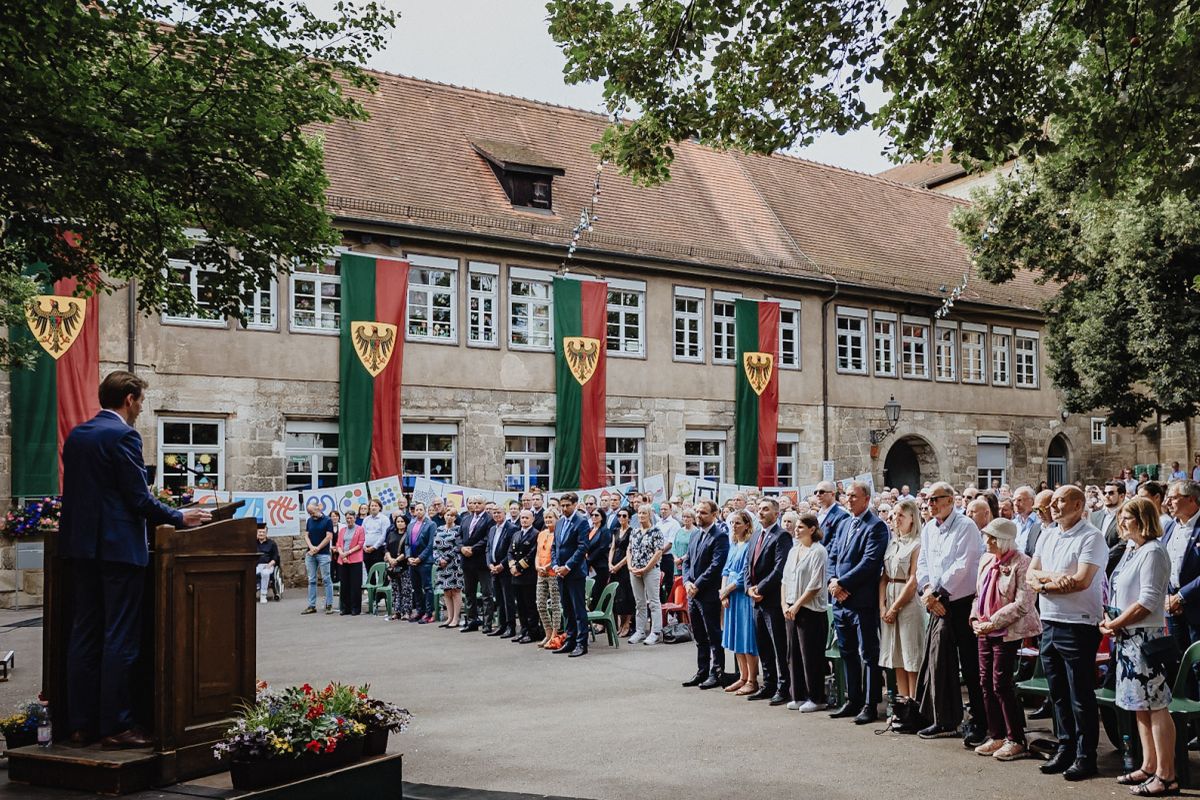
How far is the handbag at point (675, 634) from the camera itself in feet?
50.9

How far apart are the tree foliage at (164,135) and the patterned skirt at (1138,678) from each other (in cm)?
795

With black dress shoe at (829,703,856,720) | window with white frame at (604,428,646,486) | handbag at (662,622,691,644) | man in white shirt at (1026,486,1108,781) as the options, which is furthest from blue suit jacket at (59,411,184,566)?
window with white frame at (604,428,646,486)

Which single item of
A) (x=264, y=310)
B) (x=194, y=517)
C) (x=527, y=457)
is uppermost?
(x=264, y=310)

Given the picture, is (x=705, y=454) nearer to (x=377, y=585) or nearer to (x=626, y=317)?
(x=626, y=317)

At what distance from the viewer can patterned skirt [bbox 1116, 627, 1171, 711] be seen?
7297mm

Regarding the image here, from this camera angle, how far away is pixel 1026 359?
37000 mm

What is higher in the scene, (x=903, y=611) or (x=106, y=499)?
(x=106, y=499)

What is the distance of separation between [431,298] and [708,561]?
47.9 ft

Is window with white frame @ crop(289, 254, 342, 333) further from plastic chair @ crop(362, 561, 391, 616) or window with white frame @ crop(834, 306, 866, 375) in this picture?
window with white frame @ crop(834, 306, 866, 375)

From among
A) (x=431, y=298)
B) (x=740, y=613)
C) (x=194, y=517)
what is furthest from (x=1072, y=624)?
(x=431, y=298)

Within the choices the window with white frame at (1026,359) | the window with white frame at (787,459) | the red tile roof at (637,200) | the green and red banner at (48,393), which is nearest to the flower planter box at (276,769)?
the green and red banner at (48,393)

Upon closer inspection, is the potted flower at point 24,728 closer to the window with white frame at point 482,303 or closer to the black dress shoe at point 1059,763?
the black dress shoe at point 1059,763

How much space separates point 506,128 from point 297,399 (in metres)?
10.4

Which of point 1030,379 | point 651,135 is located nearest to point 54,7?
point 651,135
